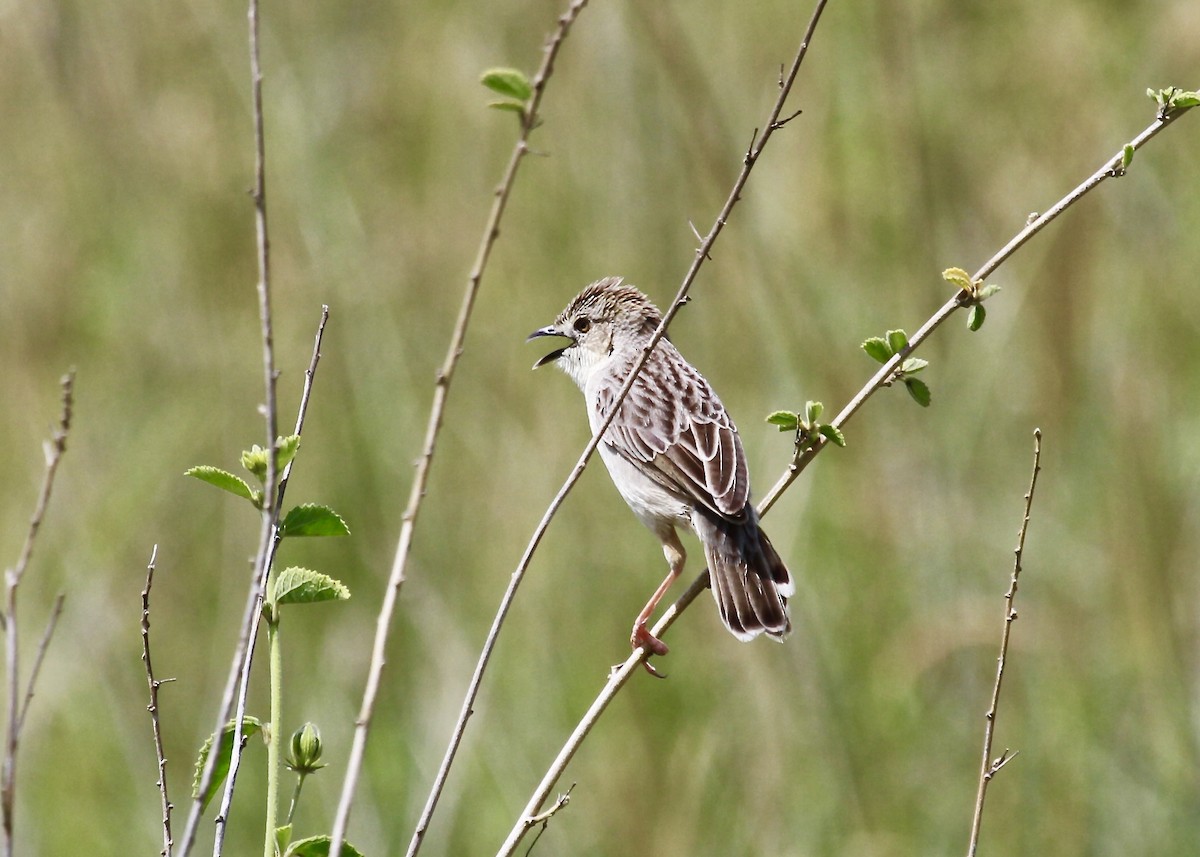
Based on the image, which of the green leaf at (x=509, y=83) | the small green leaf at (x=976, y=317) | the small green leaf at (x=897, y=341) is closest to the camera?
the green leaf at (x=509, y=83)

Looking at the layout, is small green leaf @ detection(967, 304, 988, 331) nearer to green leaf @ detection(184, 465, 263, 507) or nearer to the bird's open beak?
green leaf @ detection(184, 465, 263, 507)

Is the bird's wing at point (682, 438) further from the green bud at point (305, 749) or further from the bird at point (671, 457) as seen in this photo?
the green bud at point (305, 749)

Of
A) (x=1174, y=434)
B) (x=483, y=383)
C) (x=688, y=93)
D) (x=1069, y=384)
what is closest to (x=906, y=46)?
(x=688, y=93)

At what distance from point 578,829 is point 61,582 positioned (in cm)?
272

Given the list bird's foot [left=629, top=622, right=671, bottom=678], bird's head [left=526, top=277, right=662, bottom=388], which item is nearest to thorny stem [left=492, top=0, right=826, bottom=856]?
bird's foot [left=629, top=622, right=671, bottom=678]

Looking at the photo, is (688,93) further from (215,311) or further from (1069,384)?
(215,311)

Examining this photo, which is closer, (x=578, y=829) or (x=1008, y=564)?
(x=578, y=829)

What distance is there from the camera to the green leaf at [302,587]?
7.98 ft

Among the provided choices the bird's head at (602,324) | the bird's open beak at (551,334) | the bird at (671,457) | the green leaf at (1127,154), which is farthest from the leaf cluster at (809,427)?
the bird's open beak at (551,334)

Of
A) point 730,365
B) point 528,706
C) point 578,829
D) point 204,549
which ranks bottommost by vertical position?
point 578,829

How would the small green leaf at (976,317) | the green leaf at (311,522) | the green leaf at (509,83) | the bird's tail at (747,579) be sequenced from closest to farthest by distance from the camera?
the green leaf at (509,83) → the green leaf at (311,522) → the small green leaf at (976,317) → the bird's tail at (747,579)

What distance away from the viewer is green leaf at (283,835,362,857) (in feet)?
7.80

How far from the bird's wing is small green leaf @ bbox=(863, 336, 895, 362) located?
1352 millimetres

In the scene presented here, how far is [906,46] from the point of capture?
5621 mm
